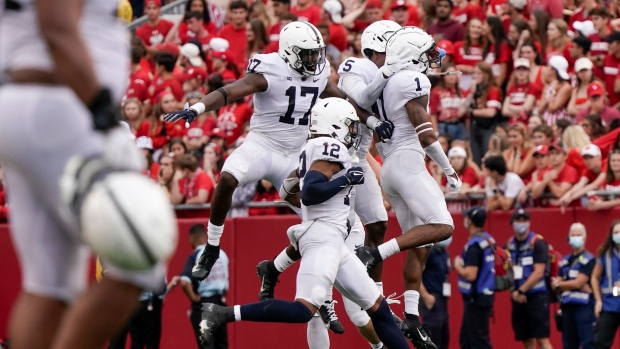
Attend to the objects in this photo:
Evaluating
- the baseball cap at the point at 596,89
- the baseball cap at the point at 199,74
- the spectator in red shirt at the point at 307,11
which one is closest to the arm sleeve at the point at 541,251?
the baseball cap at the point at 596,89

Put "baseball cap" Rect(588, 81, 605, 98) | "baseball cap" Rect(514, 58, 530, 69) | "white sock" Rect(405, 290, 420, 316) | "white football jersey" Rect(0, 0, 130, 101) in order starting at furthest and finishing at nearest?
"baseball cap" Rect(514, 58, 530, 69) < "baseball cap" Rect(588, 81, 605, 98) < "white sock" Rect(405, 290, 420, 316) < "white football jersey" Rect(0, 0, 130, 101)

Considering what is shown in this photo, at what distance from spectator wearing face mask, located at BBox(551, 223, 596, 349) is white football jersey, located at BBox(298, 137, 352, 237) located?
13.5ft

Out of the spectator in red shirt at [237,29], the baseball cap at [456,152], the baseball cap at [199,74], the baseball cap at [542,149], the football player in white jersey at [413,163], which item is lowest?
the baseball cap at [199,74]

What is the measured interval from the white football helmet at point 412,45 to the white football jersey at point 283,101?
0.69 meters

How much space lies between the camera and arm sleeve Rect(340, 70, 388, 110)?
417 inches

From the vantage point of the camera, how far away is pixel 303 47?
10.5 meters

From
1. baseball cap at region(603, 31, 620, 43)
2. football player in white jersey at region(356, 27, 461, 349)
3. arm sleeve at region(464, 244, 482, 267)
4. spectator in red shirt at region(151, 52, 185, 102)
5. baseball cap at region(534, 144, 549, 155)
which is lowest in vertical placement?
spectator in red shirt at region(151, 52, 185, 102)

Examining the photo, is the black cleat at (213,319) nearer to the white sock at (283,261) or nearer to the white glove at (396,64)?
the white sock at (283,261)

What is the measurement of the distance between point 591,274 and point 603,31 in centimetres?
369

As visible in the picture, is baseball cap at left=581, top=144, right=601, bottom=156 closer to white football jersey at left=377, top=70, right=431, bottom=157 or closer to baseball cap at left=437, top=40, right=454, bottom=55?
baseball cap at left=437, top=40, right=454, bottom=55

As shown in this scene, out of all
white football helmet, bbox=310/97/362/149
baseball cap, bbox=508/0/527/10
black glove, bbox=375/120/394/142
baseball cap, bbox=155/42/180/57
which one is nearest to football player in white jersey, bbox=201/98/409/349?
white football helmet, bbox=310/97/362/149

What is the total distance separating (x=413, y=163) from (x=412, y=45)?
1.02 m

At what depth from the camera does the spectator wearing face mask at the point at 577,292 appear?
1318 centimetres


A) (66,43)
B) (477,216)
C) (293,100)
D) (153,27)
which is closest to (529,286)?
(477,216)
